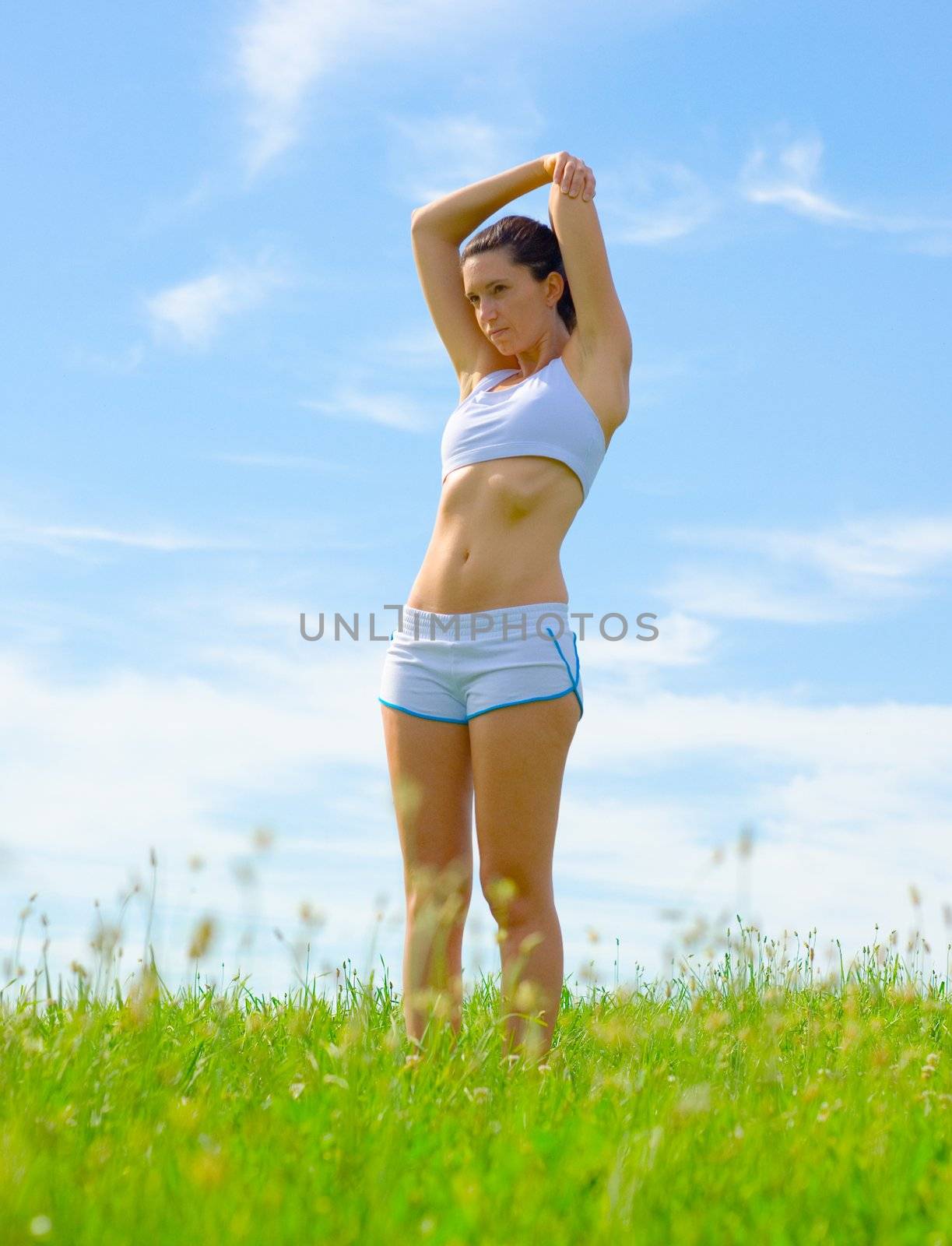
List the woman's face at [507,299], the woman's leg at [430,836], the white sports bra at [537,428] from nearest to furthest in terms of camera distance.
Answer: the woman's leg at [430,836] < the white sports bra at [537,428] < the woman's face at [507,299]

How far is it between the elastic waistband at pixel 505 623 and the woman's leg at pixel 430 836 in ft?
1.02

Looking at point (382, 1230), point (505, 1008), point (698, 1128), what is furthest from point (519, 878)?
point (382, 1230)

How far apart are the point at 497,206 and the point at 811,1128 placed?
3.68 m

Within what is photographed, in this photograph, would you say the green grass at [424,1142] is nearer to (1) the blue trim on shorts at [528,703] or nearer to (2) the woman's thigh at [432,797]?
(2) the woman's thigh at [432,797]

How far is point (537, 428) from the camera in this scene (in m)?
4.27

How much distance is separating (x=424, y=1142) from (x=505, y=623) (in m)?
1.70

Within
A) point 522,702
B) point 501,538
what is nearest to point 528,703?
point 522,702

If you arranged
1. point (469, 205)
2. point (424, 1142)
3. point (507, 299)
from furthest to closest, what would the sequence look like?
point (469, 205)
point (507, 299)
point (424, 1142)

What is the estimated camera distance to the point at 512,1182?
2.57 metres

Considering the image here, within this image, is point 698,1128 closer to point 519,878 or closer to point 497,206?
point 519,878

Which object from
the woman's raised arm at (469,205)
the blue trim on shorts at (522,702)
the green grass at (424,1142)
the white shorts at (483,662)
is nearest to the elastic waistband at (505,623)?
the white shorts at (483,662)

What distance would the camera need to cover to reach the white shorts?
13.1 ft

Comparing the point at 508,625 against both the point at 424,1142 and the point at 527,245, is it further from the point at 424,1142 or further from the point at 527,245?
the point at 424,1142

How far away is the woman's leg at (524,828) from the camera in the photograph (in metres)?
3.96
